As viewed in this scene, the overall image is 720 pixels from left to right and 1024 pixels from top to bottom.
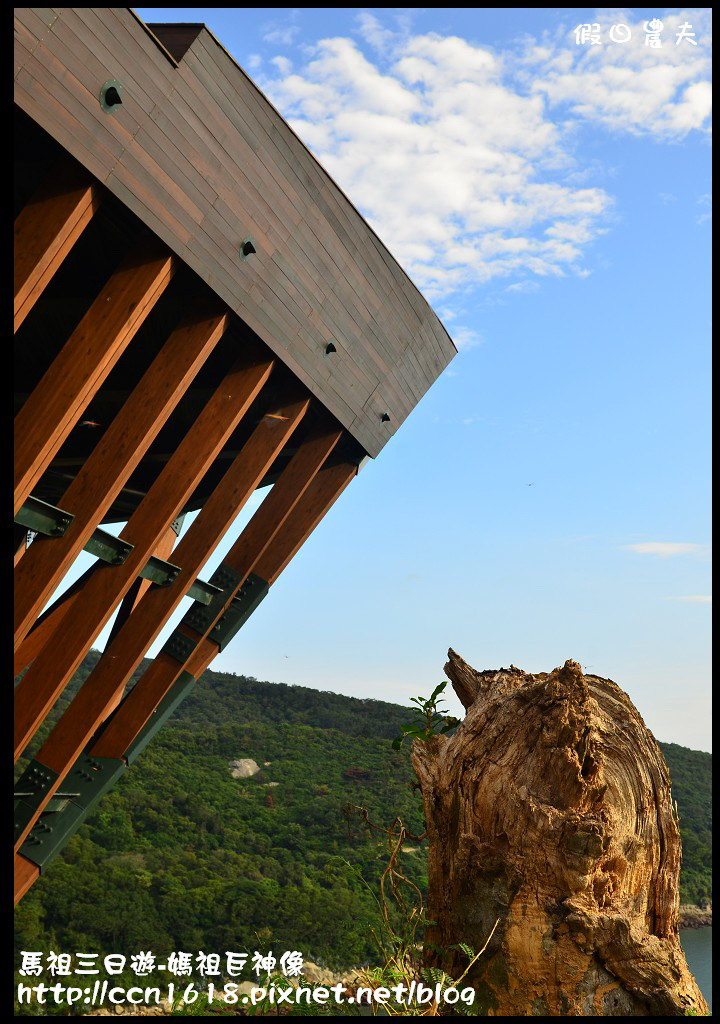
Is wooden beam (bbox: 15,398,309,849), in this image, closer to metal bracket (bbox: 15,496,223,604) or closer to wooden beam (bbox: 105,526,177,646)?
metal bracket (bbox: 15,496,223,604)

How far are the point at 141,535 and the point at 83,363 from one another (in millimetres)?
1732

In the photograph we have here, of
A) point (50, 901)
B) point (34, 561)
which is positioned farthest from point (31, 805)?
point (50, 901)

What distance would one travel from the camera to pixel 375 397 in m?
9.58

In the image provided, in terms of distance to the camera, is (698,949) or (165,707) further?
(698,949)

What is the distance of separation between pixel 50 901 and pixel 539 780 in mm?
25806

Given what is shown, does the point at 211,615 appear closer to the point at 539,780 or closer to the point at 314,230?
the point at 314,230

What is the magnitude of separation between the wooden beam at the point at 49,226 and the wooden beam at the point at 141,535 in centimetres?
216

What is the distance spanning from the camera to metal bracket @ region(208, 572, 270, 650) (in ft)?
31.1

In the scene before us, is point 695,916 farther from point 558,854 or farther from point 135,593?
point 558,854

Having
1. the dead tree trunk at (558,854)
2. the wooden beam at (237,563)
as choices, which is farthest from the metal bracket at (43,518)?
the dead tree trunk at (558,854)

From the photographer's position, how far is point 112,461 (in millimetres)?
6434

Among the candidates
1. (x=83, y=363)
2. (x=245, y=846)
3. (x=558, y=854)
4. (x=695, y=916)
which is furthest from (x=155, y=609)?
(x=245, y=846)

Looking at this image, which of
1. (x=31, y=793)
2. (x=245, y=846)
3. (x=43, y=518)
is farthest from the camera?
(x=245, y=846)

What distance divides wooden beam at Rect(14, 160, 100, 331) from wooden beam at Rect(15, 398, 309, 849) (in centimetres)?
310
